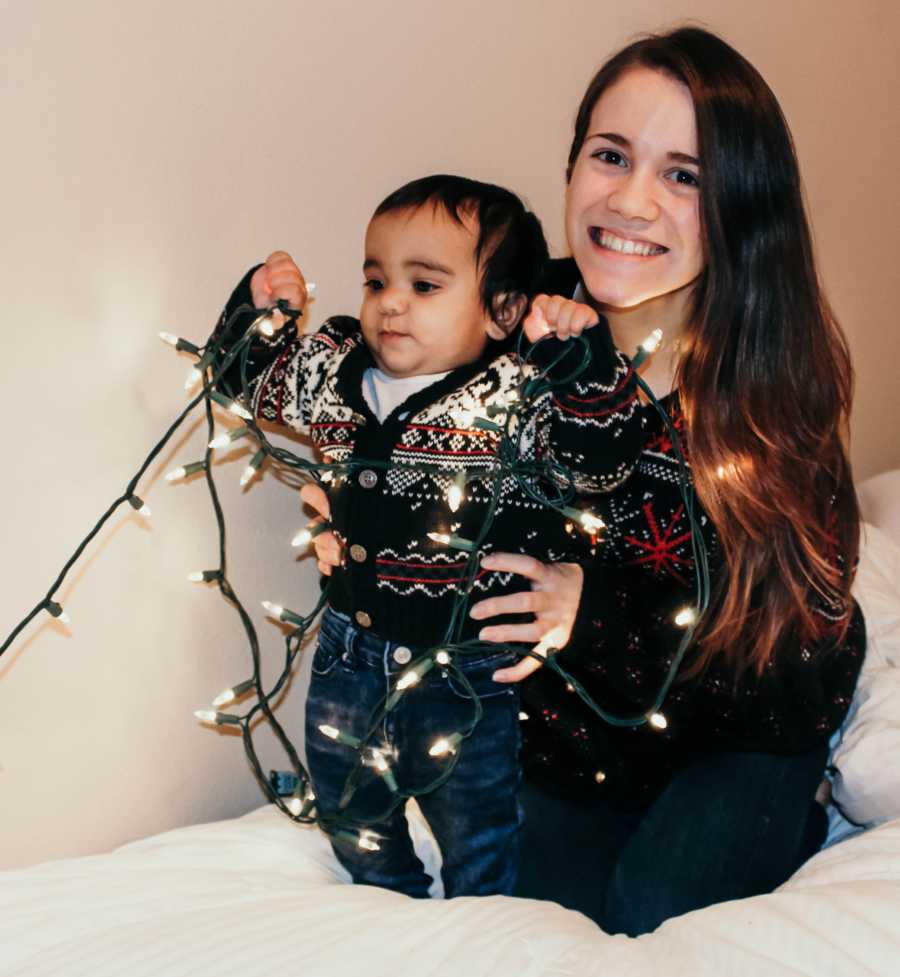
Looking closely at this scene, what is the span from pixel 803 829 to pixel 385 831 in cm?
51

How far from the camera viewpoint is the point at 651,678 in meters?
1.30

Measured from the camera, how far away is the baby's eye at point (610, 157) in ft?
4.06

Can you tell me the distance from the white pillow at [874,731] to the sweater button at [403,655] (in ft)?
1.93

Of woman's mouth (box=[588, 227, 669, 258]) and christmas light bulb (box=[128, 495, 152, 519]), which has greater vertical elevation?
woman's mouth (box=[588, 227, 669, 258])

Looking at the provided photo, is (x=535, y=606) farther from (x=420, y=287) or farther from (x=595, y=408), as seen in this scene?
(x=420, y=287)

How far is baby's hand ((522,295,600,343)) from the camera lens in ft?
3.30

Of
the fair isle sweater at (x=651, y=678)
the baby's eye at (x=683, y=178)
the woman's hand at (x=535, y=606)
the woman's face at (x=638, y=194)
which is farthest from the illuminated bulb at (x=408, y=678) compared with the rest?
the baby's eye at (x=683, y=178)

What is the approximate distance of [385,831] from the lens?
1.23 m

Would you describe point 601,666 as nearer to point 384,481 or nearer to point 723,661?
point 723,661

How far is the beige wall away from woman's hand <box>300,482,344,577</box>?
0.12 meters

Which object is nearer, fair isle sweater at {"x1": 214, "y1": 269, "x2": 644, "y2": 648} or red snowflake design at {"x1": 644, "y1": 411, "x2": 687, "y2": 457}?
fair isle sweater at {"x1": 214, "y1": 269, "x2": 644, "y2": 648}

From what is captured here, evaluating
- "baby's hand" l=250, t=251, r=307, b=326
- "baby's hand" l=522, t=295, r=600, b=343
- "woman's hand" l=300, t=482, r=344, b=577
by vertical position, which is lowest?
"woman's hand" l=300, t=482, r=344, b=577

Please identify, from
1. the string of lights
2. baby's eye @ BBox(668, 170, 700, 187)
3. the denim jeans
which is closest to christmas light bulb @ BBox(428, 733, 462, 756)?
the string of lights

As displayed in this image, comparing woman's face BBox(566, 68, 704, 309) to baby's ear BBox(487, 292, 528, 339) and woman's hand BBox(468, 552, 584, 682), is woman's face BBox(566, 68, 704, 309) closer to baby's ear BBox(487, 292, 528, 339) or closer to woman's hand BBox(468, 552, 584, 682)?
baby's ear BBox(487, 292, 528, 339)
